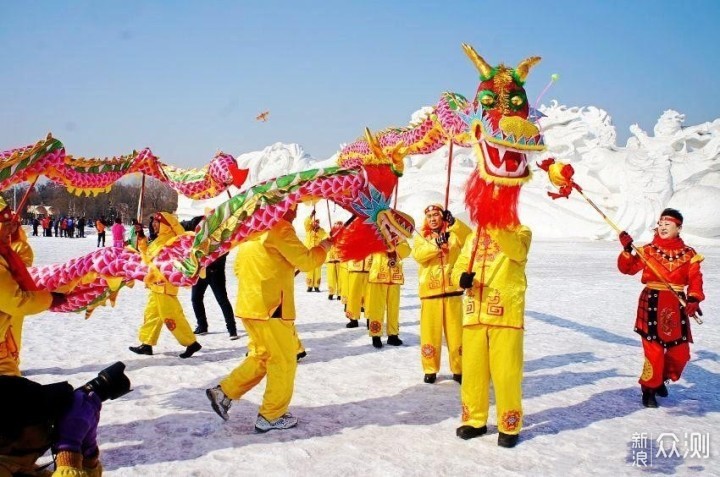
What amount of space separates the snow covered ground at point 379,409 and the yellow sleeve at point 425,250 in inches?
45.2

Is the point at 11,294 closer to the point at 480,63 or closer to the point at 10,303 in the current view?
the point at 10,303

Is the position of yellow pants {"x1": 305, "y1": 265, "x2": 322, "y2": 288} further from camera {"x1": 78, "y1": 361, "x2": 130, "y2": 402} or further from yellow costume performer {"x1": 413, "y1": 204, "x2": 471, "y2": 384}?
camera {"x1": 78, "y1": 361, "x2": 130, "y2": 402}

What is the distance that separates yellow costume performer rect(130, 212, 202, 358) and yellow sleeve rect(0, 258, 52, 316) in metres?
2.66

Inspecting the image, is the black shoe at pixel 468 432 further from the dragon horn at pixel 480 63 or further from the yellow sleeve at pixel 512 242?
the dragon horn at pixel 480 63

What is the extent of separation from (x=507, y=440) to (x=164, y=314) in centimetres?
368

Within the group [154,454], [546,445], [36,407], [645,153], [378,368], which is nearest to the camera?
[36,407]

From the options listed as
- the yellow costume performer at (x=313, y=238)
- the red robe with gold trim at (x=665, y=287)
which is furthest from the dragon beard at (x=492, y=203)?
the yellow costume performer at (x=313, y=238)

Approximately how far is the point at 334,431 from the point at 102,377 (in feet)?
5.41

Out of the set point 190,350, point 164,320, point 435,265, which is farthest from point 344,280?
point 435,265

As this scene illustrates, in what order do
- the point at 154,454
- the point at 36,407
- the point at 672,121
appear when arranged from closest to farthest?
the point at 36,407 → the point at 154,454 → the point at 672,121

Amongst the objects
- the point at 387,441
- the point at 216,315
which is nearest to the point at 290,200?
the point at 387,441

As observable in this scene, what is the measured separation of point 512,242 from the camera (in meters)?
3.66

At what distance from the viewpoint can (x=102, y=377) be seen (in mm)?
2951

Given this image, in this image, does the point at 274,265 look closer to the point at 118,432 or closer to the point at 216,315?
the point at 118,432
